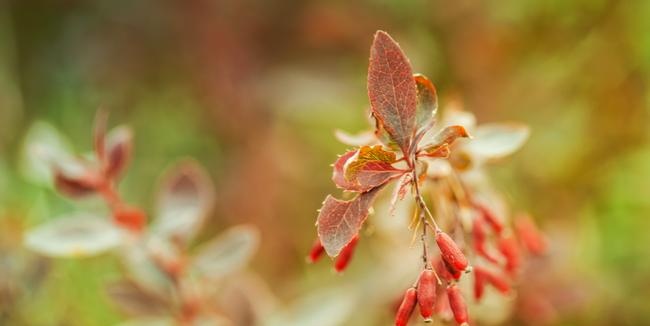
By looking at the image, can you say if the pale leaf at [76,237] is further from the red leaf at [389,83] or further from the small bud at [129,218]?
the red leaf at [389,83]

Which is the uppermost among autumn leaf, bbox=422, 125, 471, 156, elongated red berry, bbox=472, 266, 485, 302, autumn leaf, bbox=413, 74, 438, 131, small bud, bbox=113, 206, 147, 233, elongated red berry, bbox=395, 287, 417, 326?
autumn leaf, bbox=413, 74, 438, 131

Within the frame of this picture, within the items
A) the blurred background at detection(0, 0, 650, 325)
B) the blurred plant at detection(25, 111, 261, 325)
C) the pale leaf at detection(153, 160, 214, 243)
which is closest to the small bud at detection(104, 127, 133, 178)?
the blurred plant at detection(25, 111, 261, 325)

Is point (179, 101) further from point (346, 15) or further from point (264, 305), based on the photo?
point (264, 305)

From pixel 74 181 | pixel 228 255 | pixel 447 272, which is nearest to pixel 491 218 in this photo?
pixel 447 272

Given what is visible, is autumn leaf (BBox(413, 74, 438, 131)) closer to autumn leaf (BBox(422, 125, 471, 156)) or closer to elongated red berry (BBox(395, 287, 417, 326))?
autumn leaf (BBox(422, 125, 471, 156))

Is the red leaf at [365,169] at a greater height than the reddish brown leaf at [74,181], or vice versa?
the red leaf at [365,169]

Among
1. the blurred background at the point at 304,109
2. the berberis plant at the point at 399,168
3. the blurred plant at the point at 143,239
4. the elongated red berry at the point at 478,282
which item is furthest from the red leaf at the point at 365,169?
the blurred background at the point at 304,109

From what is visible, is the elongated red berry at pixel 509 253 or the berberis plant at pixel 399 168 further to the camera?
the elongated red berry at pixel 509 253
